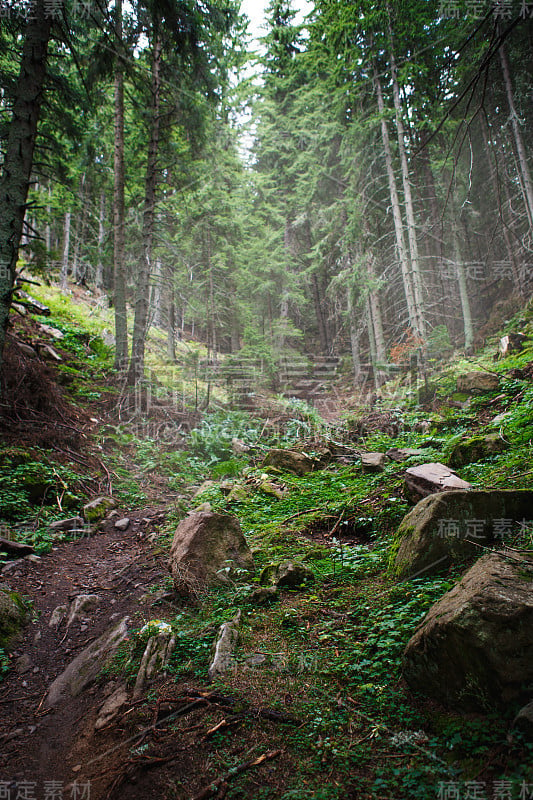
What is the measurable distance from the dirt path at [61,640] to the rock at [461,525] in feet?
8.53

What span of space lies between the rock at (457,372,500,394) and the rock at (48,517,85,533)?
8.16 metres

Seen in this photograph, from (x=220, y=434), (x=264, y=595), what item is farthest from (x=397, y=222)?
(x=264, y=595)

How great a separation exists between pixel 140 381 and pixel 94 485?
18.1ft

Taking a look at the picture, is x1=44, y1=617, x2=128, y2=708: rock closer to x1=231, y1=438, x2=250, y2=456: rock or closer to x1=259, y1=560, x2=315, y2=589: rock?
x1=259, y1=560, x2=315, y2=589: rock

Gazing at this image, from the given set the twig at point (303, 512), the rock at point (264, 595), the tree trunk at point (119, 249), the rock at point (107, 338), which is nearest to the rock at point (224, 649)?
the rock at point (264, 595)

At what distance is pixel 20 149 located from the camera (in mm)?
5875

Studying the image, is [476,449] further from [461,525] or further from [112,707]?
[112,707]

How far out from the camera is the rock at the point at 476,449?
15.5ft

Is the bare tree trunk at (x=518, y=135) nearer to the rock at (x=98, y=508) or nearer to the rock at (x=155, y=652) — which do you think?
the rock at (x=98, y=508)

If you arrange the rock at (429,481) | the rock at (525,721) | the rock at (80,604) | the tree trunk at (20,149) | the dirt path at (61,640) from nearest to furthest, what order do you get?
the rock at (525,721)
the dirt path at (61,640)
the rock at (80,604)
the rock at (429,481)
the tree trunk at (20,149)

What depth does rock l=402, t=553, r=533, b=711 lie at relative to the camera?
1720mm

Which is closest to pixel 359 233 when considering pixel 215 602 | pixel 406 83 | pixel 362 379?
pixel 406 83

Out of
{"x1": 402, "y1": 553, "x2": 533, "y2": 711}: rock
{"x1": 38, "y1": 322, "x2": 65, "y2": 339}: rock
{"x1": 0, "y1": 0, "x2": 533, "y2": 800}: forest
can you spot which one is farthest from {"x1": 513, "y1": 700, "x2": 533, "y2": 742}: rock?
{"x1": 38, "y1": 322, "x2": 65, "y2": 339}: rock

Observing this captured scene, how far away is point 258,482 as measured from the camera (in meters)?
6.97
